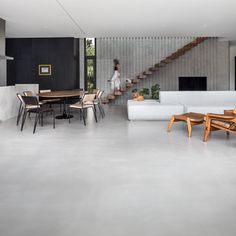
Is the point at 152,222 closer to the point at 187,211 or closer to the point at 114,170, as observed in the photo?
the point at 187,211

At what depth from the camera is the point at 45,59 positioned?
12.3 m

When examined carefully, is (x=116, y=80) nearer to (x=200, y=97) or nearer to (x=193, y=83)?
(x=193, y=83)

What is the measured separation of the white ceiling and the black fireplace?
7.73 feet

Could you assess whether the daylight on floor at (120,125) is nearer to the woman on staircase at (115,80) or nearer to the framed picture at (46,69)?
the framed picture at (46,69)

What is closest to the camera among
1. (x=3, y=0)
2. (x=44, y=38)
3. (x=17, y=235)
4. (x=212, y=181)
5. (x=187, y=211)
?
(x=17, y=235)

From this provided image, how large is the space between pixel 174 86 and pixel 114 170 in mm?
11103

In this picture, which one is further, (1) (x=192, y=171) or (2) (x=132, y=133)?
(2) (x=132, y=133)

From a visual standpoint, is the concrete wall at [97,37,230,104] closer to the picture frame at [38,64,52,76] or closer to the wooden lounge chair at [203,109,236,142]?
the picture frame at [38,64,52,76]

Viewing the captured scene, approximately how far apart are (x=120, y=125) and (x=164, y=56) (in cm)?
790

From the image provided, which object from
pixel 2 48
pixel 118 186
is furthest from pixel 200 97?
pixel 2 48

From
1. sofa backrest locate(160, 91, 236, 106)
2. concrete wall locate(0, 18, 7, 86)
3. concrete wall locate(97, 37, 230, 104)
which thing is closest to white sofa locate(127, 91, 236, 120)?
sofa backrest locate(160, 91, 236, 106)

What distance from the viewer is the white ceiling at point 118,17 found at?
718 centimetres

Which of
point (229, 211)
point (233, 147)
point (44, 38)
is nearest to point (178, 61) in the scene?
point (44, 38)

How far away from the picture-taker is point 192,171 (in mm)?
3441
